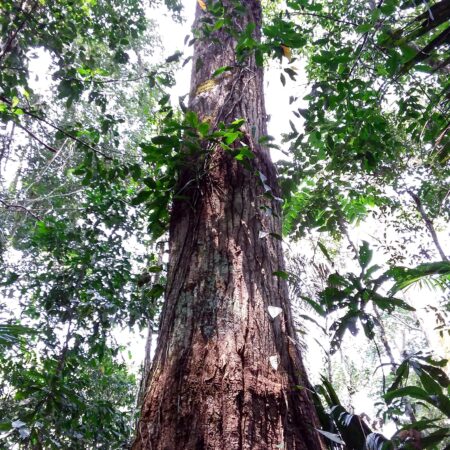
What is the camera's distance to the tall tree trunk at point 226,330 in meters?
0.94

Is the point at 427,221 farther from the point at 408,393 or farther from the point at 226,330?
the point at 226,330

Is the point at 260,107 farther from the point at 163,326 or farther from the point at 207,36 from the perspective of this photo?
the point at 163,326

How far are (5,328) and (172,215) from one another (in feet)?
2.74

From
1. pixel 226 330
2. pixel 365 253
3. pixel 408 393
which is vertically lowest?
pixel 408 393

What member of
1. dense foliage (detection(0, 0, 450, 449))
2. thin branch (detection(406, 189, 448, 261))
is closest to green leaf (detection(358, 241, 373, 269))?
dense foliage (detection(0, 0, 450, 449))

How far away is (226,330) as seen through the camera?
111cm

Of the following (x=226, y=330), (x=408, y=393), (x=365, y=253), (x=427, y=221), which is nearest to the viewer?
(x=226, y=330)

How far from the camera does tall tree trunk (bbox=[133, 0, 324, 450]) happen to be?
3.09ft

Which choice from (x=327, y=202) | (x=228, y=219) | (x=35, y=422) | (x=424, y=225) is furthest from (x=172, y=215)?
(x=424, y=225)

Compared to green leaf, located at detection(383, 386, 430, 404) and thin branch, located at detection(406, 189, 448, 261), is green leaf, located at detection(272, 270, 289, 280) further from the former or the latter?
thin branch, located at detection(406, 189, 448, 261)

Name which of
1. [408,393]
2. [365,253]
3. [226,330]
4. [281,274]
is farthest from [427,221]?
[226,330]

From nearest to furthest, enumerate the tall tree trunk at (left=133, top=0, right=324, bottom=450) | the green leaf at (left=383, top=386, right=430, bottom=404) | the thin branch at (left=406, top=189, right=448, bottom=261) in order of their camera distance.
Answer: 1. the tall tree trunk at (left=133, top=0, right=324, bottom=450)
2. the green leaf at (left=383, top=386, right=430, bottom=404)
3. the thin branch at (left=406, top=189, right=448, bottom=261)

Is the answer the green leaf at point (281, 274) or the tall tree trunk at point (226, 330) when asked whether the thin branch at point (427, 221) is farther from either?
the green leaf at point (281, 274)

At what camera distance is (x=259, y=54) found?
6.13 feet
